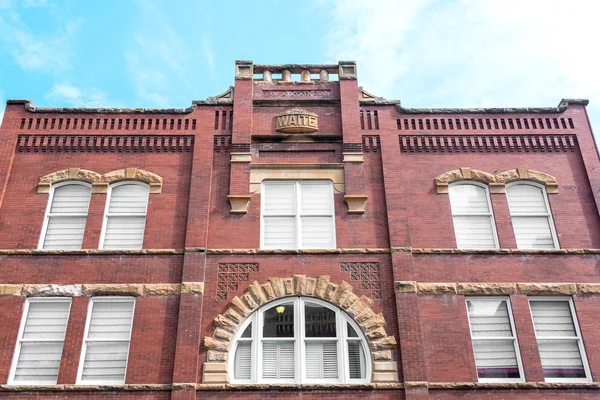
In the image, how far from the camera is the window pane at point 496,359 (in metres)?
12.9

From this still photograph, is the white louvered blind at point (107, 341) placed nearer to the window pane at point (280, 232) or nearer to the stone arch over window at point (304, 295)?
the stone arch over window at point (304, 295)

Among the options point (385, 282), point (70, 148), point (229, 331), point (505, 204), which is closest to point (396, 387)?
point (385, 282)

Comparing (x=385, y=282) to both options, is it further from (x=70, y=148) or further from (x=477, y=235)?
(x=70, y=148)

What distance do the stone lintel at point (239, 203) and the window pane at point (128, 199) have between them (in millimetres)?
2267

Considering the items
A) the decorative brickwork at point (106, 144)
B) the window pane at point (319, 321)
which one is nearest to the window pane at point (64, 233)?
the decorative brickwork at point (106, 144)

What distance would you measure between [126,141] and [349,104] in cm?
624

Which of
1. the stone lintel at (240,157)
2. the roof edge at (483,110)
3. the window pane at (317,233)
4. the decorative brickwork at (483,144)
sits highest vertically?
the roof edge at (483,110)

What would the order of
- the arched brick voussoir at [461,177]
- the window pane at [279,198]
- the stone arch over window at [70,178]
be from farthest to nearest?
the arched brick voussoir at [461,177] → the stone arch over window at [70,178] → the window pane at [279,198]

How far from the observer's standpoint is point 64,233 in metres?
14.5

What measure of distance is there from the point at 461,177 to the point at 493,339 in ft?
14.1

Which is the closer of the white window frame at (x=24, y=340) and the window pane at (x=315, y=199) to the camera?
the white window frame at (x=24, y=340)

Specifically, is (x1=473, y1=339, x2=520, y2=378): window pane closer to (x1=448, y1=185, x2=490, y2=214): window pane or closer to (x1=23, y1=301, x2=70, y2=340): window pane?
(x1=448, y1=185, x2=490, y2=214): window pane

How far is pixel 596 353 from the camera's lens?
13.0 m

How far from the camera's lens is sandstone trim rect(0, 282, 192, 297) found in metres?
13.4
